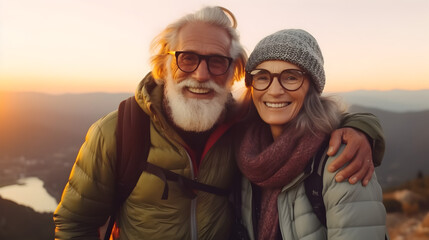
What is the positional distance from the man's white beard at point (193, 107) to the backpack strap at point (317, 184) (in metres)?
0.93

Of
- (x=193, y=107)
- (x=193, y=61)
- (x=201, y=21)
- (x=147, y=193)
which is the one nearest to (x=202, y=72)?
(x=193, y=61)

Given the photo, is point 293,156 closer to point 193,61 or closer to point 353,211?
point 353,211

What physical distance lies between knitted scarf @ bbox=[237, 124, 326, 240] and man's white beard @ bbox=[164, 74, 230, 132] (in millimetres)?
401

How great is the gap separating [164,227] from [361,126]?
1709mm

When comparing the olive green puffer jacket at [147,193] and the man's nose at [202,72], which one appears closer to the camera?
the olive green puffer jacket at [147,193]

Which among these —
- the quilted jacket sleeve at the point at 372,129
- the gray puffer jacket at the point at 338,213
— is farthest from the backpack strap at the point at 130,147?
the quilted jacket sleeve at the point at 372,129

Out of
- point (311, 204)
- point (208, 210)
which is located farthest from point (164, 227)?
point (311, 204)

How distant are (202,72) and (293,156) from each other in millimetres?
1026

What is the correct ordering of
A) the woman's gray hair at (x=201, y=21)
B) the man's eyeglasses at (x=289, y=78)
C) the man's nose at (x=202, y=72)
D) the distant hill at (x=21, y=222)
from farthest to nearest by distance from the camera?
the distant hill at (x=21, y=222)
the woman's gray hair at (x=201, y=21)
the man's nose at (x=202, y=72)
the man's eyeglasses at (x=289, y=78)

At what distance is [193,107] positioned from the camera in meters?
2.46

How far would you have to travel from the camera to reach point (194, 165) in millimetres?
2314

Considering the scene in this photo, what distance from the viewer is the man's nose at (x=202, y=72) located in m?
2.40

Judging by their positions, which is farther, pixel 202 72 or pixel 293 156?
pixel 202 72

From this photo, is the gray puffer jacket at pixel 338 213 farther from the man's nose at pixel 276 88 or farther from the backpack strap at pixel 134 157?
the backpack strap at pixel 134 157
